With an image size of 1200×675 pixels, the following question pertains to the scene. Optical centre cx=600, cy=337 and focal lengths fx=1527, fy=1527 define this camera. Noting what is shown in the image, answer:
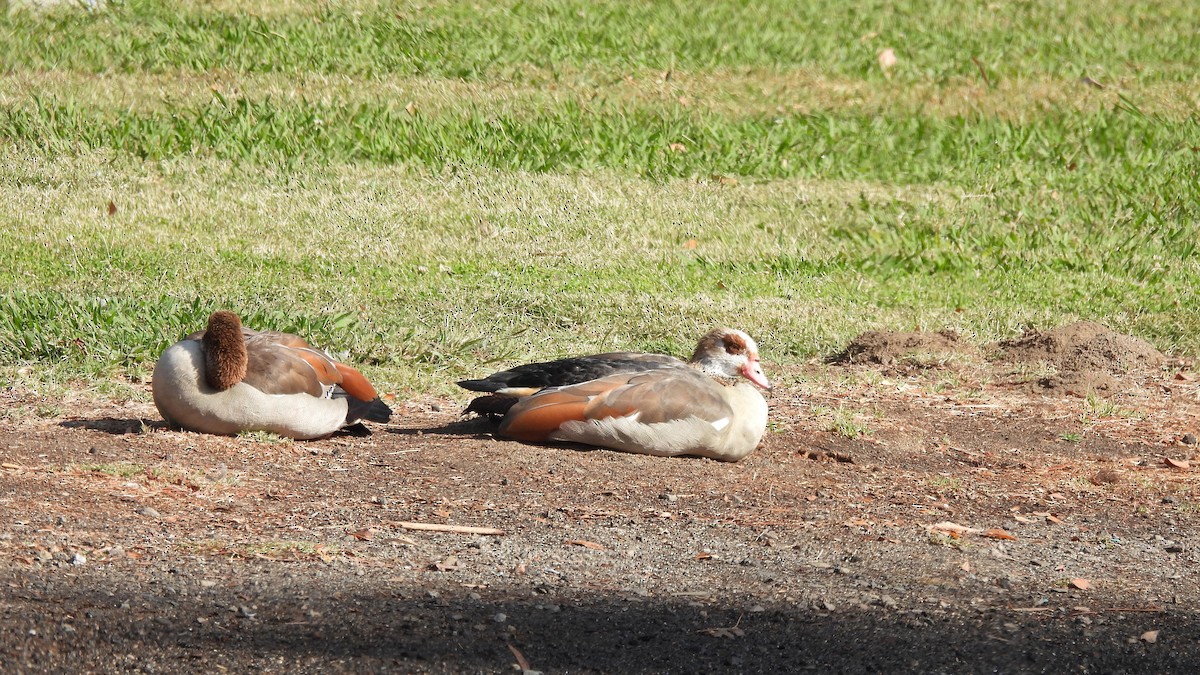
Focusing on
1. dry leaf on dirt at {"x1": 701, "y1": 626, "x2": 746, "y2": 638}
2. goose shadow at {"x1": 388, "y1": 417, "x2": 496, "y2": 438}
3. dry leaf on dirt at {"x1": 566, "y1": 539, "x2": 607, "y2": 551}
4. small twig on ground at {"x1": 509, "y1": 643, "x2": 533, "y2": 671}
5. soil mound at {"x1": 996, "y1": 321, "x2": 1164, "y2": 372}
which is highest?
small twig on ground at {"x1": 509, "y1": 643, "x2": 533, "y2": 671}

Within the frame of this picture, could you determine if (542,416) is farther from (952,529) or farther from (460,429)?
(952,529)

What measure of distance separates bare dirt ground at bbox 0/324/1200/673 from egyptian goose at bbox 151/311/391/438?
0.11m

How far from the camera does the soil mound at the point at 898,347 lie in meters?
9.34

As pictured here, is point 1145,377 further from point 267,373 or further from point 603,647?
point 603,647

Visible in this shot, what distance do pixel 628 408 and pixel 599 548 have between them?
1.38 m

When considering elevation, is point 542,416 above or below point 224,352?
below

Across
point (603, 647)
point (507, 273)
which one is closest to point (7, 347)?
point (507, 273)

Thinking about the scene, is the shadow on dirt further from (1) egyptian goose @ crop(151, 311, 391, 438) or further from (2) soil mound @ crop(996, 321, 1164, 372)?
(2) soil mound @ crop(996, 321, 1164, 372)

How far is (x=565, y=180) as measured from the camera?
13.4 meters

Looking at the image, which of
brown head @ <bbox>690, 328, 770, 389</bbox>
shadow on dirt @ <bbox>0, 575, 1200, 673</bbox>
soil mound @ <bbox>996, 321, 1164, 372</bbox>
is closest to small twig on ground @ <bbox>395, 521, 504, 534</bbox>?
shadow on dirt @ <bbox>0, 575, 1200, 673</bbox>

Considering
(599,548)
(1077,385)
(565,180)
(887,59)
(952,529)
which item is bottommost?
(1077,385)

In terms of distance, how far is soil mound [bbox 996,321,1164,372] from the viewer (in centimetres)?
929

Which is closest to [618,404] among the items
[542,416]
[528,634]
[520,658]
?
[542,416]

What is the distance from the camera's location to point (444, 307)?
998 centimetres
